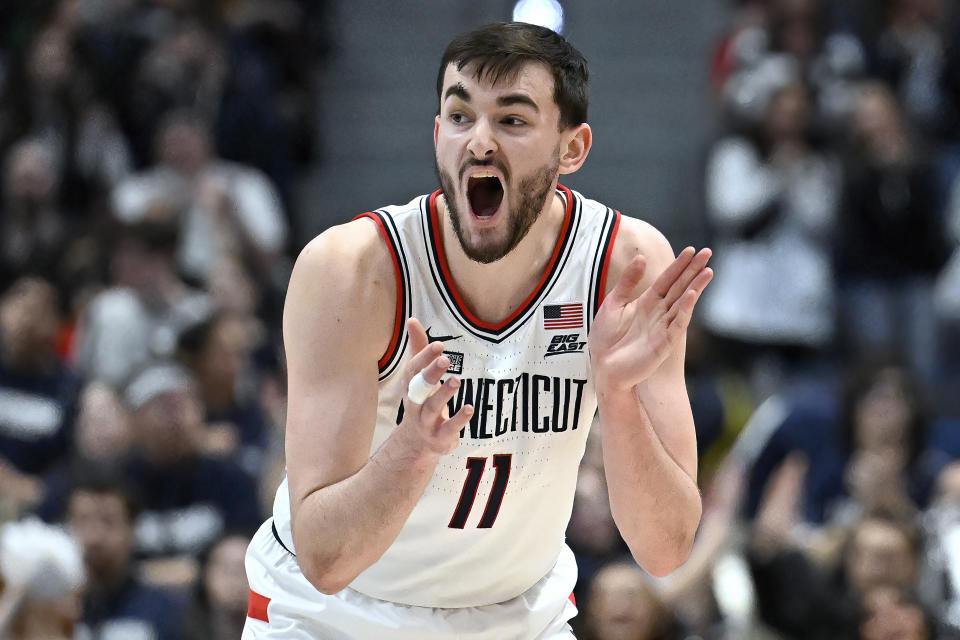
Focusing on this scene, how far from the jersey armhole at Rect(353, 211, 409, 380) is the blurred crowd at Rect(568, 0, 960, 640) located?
3304mm

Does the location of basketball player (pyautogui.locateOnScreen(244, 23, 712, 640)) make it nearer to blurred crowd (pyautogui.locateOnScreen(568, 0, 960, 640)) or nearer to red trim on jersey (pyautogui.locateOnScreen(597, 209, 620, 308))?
red trim on jersey (pyautogui.locateOnScreen(597, 209, 620, 308))

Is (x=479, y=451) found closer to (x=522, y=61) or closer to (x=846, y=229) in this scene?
(x=522, y=61)

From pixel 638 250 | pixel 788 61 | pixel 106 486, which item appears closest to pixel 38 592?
pixel 106 486

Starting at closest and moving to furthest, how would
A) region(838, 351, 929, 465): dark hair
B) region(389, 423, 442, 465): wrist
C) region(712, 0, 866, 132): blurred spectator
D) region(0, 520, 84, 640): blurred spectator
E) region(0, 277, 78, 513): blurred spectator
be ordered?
region(389, 423, 442, 465): wrist, region(0, 520, 84, 640): blurred spectator, region(838, 351, 929, 465): dark hair, region(0, 277, 78, 513): blurred spectator, region(712, 0, 866, 132): blurred spectator

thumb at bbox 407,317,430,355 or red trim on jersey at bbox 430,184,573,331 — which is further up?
red trim on jersey at bbox 430,184,573,331

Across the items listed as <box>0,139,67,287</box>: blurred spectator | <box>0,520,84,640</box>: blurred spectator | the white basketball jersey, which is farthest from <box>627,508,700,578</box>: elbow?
<box>0,139,67,287</box>: blurred spectator

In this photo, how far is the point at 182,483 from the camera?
8297 millimetres

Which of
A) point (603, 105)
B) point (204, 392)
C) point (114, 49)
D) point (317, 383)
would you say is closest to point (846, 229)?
point (603, 105)

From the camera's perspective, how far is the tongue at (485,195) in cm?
426

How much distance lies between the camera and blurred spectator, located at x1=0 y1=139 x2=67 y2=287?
34.1 ft

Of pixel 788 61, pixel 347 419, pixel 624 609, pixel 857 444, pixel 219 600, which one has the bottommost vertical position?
pixel 219 600

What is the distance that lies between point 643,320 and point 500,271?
55 centimetres

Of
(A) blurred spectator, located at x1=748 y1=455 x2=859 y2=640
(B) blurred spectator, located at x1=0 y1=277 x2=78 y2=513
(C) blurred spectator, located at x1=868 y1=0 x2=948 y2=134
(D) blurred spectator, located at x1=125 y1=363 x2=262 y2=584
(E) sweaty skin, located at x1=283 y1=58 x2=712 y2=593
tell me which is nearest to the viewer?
(E) sweaty skin, located at x1=283 y1=58 x2=712 y2=593

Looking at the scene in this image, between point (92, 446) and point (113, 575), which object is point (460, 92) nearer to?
point (113, 575)
